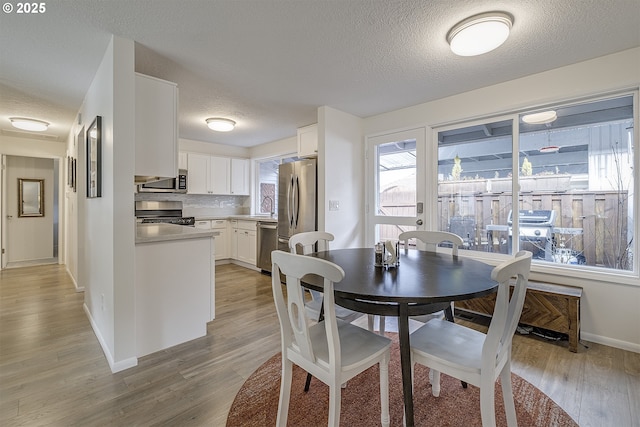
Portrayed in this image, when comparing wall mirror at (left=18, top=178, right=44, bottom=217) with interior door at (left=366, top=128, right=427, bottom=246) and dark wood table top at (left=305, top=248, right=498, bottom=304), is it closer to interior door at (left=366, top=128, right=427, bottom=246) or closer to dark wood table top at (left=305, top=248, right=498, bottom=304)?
interior door at (left=366, top=128, right=427, bottom=246)

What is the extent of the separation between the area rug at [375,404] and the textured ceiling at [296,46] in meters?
2.36

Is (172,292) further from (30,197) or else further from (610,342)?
(30,197)

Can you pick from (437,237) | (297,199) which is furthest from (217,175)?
(437,237)

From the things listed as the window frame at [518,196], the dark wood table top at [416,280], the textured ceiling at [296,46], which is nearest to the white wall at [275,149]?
the textured ceiling at [296,46]

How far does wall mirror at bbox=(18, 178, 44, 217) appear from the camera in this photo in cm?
541

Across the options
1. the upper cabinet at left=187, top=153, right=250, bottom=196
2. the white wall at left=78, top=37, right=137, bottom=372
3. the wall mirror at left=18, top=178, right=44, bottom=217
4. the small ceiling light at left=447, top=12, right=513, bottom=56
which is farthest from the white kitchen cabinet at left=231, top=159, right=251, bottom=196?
the small ceiling light at left=447, top=12, right=513, bottom=56

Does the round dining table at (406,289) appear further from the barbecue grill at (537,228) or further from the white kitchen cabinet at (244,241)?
the white kitchen cabinet at (244,241)

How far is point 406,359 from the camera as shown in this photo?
1.34 metres

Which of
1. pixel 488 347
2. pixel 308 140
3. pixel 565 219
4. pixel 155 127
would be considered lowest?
pixel 488 347

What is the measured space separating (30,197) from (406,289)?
24.3 ft

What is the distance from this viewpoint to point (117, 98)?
6.58ft

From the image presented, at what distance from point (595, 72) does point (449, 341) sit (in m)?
2.62

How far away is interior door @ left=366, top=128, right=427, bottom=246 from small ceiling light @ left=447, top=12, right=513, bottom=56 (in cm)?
151

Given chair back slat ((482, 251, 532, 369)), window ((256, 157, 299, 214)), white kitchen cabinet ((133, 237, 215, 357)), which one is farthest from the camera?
window ((256, 157, 299, 214))
